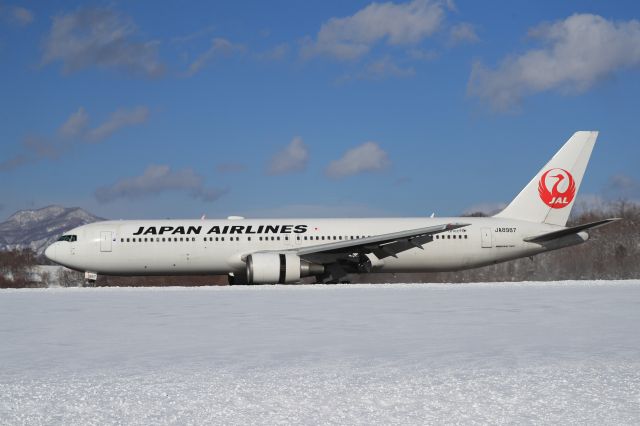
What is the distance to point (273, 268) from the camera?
2412cm

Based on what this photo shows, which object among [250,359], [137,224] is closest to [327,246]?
[137,224]

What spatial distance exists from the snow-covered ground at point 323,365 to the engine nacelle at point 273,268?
10.1 m

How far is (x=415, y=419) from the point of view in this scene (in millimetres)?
5797

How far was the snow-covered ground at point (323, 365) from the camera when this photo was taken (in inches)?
235

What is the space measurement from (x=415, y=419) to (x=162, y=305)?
33.8 ft

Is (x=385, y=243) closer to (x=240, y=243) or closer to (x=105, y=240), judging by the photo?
(x=240, y=243)

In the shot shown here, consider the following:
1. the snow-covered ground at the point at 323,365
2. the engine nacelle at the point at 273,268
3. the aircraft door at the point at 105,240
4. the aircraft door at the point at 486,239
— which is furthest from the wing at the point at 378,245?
the snow-covered ground at the point at 323,365

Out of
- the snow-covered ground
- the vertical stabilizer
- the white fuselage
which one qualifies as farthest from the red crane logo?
the snow-covered ground

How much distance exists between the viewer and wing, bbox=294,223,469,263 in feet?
81.4

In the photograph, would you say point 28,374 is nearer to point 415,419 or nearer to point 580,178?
point 415,419

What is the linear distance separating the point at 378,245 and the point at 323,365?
18.6 meters

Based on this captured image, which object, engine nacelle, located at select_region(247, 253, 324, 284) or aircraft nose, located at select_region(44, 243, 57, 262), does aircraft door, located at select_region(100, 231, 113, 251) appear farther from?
engine nacelle, located at select_region(247, 253, 324, 284)

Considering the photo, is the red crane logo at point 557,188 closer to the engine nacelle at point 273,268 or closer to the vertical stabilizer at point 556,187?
the vertical stabilizer at point 556,187

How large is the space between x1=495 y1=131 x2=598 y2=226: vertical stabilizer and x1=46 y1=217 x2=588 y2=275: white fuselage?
1.01m
